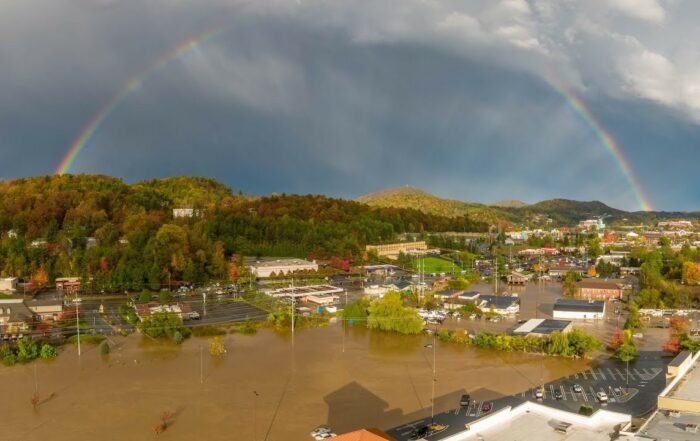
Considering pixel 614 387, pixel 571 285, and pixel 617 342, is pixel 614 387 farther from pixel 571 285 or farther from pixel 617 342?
pixel 571 285

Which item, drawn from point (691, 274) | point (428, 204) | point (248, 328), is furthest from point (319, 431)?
point (428, 204)

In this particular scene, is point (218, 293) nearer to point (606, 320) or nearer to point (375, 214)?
point (606, 320)

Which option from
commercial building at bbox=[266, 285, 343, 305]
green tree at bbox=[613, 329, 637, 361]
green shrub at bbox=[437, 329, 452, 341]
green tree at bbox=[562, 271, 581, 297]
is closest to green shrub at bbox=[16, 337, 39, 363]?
commercial building at bbox=[266, 285, 343, 305]

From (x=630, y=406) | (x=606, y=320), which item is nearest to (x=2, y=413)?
(x=630, y=406)

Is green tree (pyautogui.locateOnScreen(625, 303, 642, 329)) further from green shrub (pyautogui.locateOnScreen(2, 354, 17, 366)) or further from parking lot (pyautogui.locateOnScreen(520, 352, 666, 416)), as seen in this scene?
green shrub (pyautogui.locateOnScreen(2, 354, 17, 366))

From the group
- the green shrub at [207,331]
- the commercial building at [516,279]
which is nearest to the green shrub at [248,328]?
the green shrub at [207,331]

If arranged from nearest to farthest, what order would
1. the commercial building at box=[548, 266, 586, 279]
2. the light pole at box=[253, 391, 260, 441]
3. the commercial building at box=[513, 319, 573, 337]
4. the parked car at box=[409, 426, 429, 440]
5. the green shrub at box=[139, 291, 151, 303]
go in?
the parked car at box=[409, 426, 429, 440]
the light pole at box=[253, 391, 260, 441]
the commercial building at box=[513, 319, 573, 337]
the green shrub at box=[139, 291, 151, 303]
the commercial building at box=[548, 266, 586, 279]
